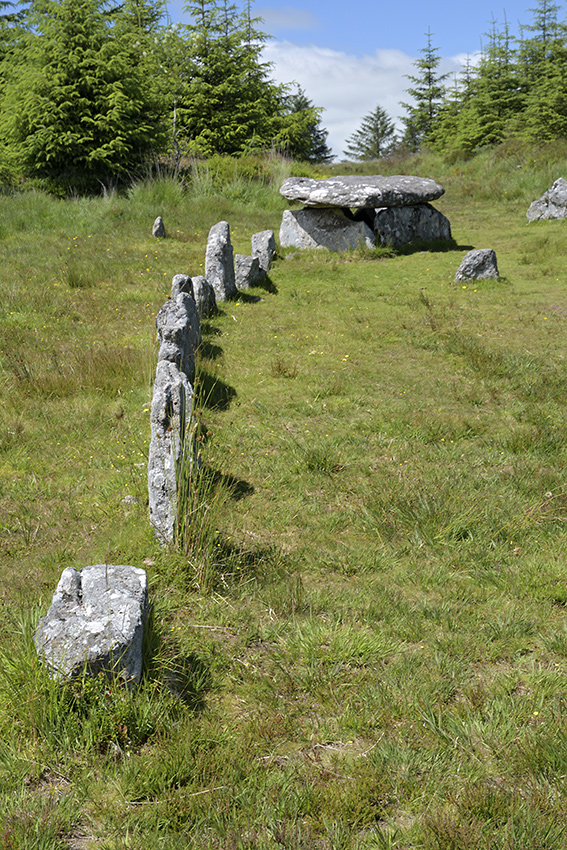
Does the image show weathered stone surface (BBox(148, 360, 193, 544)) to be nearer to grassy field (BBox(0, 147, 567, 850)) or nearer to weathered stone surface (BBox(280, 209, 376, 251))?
grassy field (BBox(0, 147, 567, 850))

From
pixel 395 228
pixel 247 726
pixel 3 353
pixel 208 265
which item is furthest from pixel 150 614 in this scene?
pixel 395 228

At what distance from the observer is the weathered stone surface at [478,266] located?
482 inches

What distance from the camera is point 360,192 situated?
1430cm

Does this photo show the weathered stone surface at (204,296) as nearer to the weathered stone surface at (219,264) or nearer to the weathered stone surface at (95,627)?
the weathered stone surface at (219,264)

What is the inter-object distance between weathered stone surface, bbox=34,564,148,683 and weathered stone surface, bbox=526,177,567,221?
54.7 feet

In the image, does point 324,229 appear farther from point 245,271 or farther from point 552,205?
point 552,205

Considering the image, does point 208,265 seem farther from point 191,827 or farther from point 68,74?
point 68,74

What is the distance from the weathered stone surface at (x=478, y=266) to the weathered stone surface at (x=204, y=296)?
4933 millimetres

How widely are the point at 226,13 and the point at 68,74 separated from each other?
43.8ft

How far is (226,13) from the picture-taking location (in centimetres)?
2869

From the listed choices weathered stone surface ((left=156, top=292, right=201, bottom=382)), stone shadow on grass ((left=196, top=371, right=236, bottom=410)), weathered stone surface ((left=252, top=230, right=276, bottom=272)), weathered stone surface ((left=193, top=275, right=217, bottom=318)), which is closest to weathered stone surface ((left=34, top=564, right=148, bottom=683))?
weathered stone surface ((left=156, top=292, right=201, bottom=382))

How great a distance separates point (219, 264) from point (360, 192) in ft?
15.8

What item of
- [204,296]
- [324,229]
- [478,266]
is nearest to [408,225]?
[324,229]

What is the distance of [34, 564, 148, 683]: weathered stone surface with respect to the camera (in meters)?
2.92
